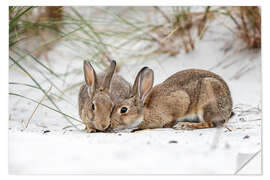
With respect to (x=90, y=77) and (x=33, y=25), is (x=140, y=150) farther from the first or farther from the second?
(x=33, y=25)

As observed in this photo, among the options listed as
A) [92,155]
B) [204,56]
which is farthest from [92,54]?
[92,155]

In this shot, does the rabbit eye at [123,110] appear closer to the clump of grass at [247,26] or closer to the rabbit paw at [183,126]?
the rabbit paw at [183,126]

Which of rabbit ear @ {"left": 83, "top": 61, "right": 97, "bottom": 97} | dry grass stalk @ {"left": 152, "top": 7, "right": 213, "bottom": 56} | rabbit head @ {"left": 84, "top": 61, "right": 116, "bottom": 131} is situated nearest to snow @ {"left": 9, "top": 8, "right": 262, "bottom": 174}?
rabbit head @ {"left": 84, "top": 61, "right": 116, "bottom": 131}

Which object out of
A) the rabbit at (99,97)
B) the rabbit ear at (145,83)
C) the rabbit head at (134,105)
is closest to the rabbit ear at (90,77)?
the rabbit at (99,97)

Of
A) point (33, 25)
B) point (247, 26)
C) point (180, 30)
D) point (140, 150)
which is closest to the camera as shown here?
point (140, 150)

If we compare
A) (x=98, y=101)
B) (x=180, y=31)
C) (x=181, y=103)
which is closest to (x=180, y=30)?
(x=180, y=31)

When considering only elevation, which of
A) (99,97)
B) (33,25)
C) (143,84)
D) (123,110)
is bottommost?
(123,110)

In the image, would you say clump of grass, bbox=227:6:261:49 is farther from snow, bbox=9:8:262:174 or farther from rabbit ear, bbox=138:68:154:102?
rabbit ear, bbox=138:68:154:102

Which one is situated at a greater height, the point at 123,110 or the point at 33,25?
the point at 33,25
